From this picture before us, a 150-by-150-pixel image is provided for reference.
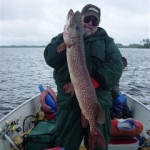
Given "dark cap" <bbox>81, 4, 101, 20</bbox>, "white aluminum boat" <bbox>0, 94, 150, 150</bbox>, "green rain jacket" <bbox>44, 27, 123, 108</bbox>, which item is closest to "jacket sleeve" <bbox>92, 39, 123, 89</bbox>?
"green rain jacket" <bbox>44, 27, 123, 108</bbox>

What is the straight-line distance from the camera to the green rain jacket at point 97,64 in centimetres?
Answer: 323

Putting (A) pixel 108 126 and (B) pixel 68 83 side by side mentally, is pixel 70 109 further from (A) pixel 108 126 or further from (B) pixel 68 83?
(A) pixel 108 126

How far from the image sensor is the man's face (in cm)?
337

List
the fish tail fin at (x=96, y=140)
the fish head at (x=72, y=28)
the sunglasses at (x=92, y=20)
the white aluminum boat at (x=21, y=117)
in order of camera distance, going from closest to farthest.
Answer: the fish head at (x=72, y=28), the fish tail fin at (x=96, y=140), the sunglasses at (x=92, y=20), the white aluminum boat at (x=21, y=117)

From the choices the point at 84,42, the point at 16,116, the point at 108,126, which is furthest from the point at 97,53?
the point at 16,116

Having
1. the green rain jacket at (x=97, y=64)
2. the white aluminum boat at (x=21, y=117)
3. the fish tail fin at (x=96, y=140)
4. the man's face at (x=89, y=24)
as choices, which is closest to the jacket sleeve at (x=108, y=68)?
the green rain jacket at (x=97, y=64)

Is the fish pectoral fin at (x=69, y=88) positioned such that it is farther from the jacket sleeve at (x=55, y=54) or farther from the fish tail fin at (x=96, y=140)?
the fish tail fin at (x=96, y=140)

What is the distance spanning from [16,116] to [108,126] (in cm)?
244

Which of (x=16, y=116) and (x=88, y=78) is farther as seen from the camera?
(x=16, y=116)

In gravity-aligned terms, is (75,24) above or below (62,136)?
above

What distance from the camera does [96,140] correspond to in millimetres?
3188

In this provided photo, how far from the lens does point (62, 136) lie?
135 inches

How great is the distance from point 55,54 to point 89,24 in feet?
2.02

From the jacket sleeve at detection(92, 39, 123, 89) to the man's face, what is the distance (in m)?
0.29
